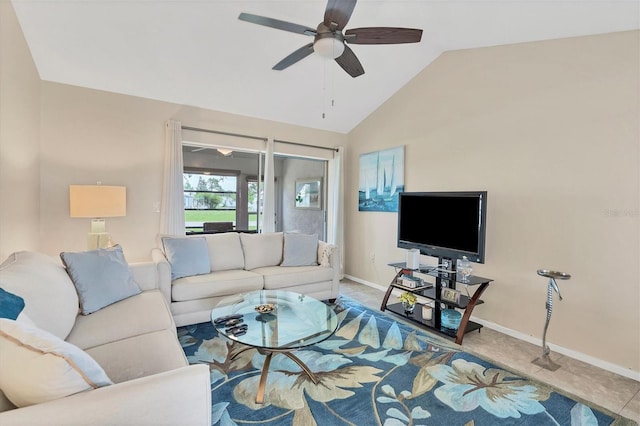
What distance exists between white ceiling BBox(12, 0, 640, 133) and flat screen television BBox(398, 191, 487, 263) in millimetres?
1559

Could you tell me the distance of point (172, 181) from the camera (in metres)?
3.77

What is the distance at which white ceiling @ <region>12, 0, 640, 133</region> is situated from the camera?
250cm

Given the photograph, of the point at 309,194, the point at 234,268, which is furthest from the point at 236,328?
the point at 309,194

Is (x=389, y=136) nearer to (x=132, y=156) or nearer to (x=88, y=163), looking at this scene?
(x=132, y=156)

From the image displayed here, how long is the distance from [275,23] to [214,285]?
2421 mm

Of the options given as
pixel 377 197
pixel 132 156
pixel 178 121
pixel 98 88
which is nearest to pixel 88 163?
pixel 132 156

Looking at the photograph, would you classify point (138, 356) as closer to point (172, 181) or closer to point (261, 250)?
point (261, 250)

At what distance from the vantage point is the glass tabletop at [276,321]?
1998 mm

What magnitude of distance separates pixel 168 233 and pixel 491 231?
3.76 metres

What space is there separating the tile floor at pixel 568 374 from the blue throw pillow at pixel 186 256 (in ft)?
9.18

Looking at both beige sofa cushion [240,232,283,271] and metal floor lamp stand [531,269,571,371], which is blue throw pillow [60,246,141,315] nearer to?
beige sofa cushion [240,232,283,271]

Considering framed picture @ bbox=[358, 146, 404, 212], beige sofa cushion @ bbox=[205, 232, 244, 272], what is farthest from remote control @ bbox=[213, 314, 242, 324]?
framed picture @ bbox=[358, 146, 404, 212]

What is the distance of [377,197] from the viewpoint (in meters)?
4.64

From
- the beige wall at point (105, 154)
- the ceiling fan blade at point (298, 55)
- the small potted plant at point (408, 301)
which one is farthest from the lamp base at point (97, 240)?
the small potted plant at point (408, 301)
